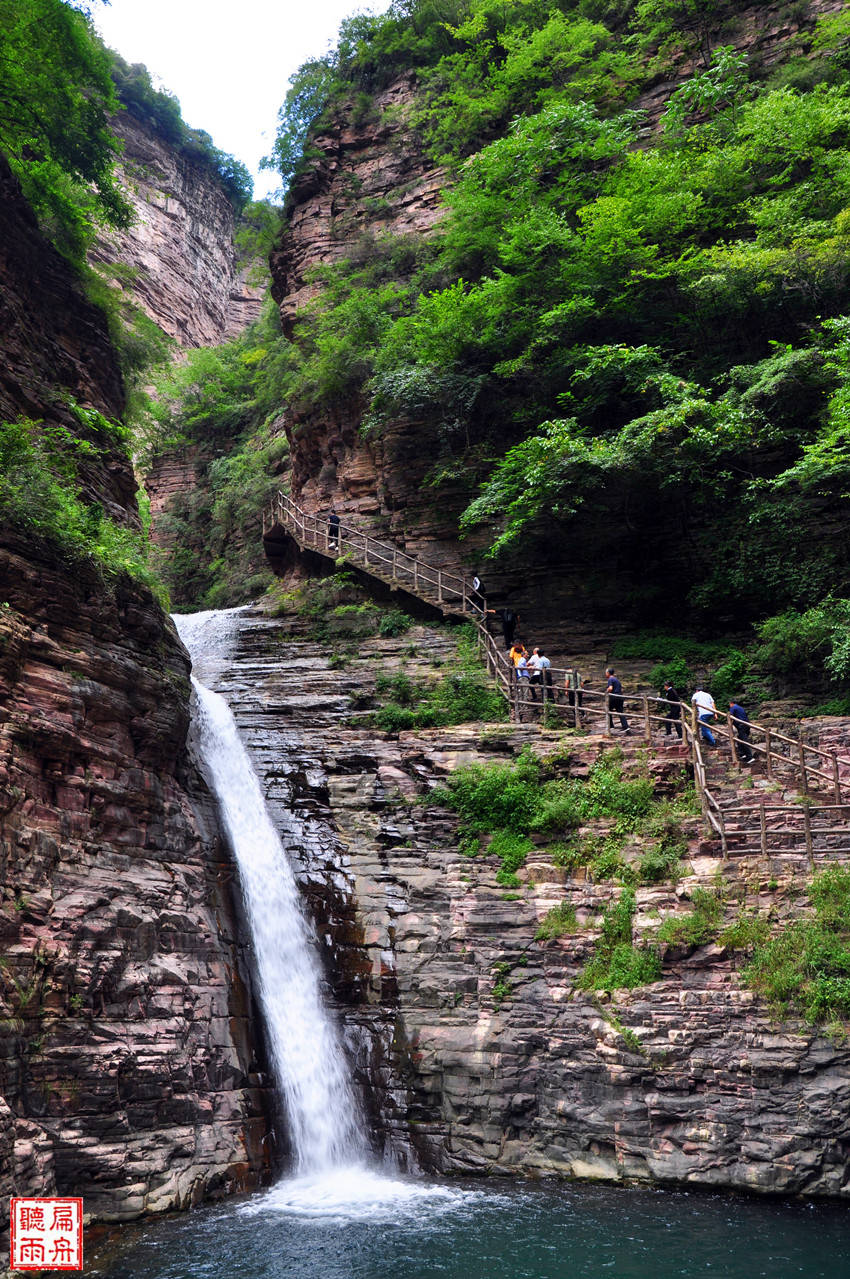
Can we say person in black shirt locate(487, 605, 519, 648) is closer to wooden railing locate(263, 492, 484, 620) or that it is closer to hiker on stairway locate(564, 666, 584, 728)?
wooden railing locate(263, 492, 484, 620)

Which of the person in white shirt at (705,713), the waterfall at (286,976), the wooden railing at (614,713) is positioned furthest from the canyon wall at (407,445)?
the waterfall at (286,976)

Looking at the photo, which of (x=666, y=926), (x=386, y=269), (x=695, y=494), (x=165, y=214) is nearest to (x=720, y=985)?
(x=666, y=926)

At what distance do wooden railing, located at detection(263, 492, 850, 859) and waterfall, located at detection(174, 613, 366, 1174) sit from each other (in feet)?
19.4

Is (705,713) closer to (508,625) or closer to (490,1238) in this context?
(508,625)

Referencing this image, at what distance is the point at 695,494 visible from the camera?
21891 millimetres

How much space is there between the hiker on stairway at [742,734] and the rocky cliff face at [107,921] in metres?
9.30

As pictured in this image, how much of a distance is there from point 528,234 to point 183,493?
78.7ft

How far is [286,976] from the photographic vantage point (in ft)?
48.0

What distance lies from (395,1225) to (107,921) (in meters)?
5.49

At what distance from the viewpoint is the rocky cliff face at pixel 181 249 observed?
160 ft

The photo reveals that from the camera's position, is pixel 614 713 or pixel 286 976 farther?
pixel 614 713

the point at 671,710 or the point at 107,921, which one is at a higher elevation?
the point at 671,710

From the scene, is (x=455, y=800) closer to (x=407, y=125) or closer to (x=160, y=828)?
(x=160, y=828)

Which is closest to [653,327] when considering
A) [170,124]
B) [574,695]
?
[574,695]
